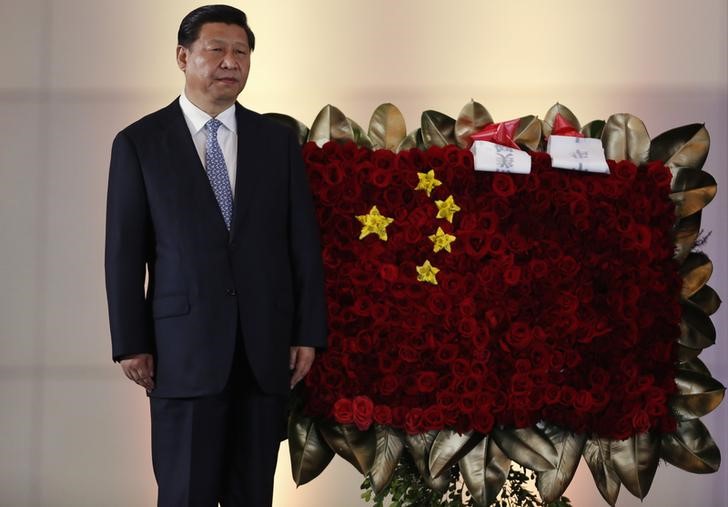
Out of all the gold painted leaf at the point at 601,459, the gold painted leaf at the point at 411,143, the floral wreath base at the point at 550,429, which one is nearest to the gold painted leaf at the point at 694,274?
the floral wreath base at the point at 550,429

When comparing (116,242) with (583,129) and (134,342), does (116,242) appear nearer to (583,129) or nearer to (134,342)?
(134,342)

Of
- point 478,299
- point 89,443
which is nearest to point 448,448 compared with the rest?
point 478,299

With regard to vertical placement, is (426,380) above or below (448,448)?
above

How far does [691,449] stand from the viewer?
2916 mm

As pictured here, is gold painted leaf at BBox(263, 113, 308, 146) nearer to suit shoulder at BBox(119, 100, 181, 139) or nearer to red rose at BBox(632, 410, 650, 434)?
suit shoulder at BBox(119, 100, 181, 139)

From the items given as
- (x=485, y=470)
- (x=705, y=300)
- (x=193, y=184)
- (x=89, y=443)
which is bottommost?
→ (x=89, y=443)

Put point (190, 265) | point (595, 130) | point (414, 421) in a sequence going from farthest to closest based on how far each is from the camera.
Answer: point (595, 130) → point (414, 421) → point (190, 265)

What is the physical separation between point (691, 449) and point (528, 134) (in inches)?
39.2

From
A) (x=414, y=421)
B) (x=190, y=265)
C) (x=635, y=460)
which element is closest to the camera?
(x=190, y=265)

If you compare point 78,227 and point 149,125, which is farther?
point 78,227

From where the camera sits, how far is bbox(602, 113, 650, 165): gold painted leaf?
2.93m

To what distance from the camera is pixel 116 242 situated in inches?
91.7

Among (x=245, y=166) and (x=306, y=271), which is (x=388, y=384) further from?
(x=245, y=166)

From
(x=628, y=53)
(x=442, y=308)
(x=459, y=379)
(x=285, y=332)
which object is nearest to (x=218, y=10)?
(x=285, y=332)
